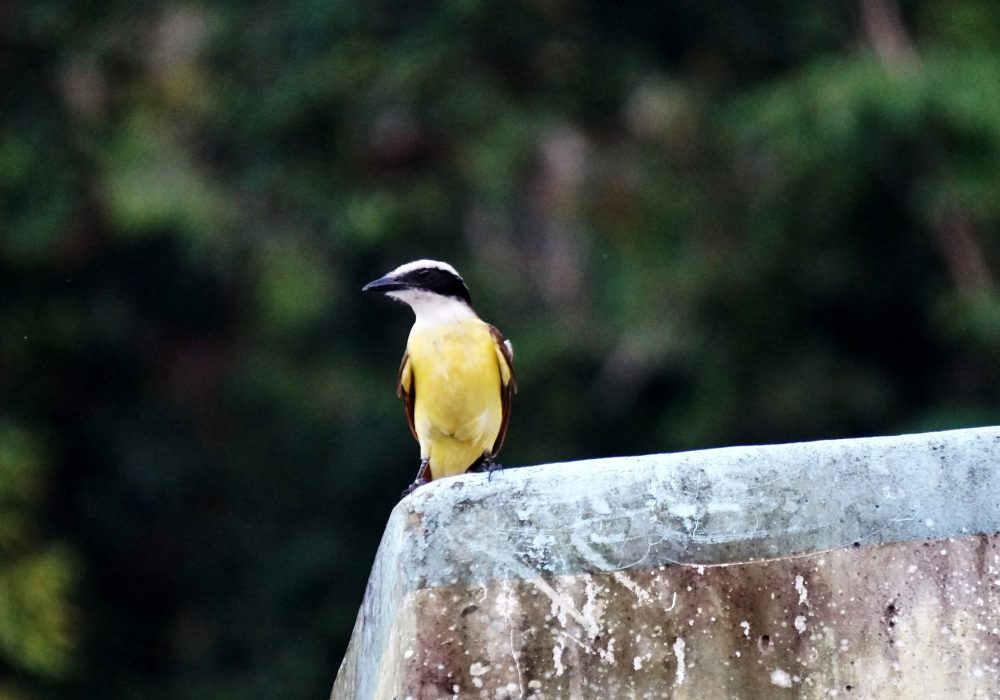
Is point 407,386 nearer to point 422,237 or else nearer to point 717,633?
point 717,633

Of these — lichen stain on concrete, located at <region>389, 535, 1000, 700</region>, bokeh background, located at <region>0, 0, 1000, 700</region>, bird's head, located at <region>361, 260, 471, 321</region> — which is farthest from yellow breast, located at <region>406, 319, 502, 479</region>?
bokeh background, located at <region>0, 0, 1000, 700</region>

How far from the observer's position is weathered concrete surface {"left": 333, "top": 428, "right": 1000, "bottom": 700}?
3.08 meters

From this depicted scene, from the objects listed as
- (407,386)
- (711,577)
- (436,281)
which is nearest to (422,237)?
(436,281)

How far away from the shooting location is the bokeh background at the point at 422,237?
12133 mm

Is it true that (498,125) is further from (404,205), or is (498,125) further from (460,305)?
(460,305)

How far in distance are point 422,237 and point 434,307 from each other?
23.0 ft

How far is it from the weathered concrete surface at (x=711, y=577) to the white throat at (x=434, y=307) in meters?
2.65

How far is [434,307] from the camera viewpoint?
5.93 m

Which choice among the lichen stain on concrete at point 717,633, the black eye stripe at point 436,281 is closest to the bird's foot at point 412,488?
the lichen stain on concrete at point 717,633

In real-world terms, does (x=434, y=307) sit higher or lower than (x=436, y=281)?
lower

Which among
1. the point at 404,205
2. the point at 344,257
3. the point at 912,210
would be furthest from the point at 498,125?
the point at 912,210

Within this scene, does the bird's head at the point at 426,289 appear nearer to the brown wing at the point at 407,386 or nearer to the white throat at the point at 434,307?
the white throat at the point at 434,307

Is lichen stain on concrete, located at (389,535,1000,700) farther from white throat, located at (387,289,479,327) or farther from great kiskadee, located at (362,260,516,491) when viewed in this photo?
white throat, located at (387,289,479,327)

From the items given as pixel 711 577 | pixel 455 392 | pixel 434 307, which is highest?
pixel 434 307
